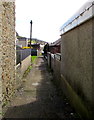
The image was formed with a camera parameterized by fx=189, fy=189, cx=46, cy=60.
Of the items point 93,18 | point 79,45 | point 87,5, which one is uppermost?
point 87,5

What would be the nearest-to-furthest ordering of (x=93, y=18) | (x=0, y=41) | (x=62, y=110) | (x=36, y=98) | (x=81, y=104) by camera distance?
(x=93, y=18)
(x=81, y=104)
(x=0, y=41)
(x=62, y=110)
(x=36, y=98)

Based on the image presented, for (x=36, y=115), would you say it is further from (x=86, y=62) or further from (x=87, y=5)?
(x=87, y=5)

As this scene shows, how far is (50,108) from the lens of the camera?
595cm

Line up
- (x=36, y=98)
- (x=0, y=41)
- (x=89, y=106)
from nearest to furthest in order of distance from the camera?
(x=89, y=106), (x=0, y=41), (x=36, y=98)

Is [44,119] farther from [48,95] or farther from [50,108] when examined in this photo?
[48,95]

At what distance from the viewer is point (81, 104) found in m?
4.82

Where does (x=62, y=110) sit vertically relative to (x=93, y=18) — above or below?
below

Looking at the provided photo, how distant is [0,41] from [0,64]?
2.15 feet

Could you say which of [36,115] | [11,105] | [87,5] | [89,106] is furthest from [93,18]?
[11,105]

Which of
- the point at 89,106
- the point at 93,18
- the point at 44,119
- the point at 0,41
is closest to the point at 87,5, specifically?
the point at 93,18

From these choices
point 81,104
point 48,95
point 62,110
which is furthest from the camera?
point 48,95

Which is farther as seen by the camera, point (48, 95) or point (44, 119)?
point (48, 95)

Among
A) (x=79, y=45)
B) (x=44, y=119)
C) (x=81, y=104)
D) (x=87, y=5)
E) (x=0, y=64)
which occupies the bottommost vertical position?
(x=44, y=119)

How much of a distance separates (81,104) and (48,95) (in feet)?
10.2
